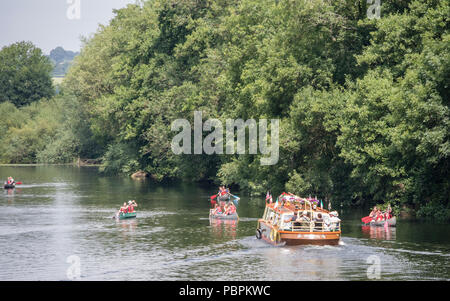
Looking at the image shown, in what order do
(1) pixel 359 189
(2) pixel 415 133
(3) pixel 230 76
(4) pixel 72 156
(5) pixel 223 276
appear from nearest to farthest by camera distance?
(5) pixel 223 276 < (2) pixel 415 133 < (1) pixel 359 189 < (3) pixel 230 76 < (4) pixel 72 156

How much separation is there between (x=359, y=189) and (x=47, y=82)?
152 m

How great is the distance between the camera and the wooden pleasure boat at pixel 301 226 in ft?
134

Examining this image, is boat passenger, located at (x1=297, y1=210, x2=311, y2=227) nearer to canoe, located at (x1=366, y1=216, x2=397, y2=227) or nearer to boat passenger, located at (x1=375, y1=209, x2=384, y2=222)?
canoe, located at (x1=366, y1=216, x2=397, y2=227)

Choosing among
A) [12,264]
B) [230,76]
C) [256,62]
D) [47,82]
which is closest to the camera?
[12,264]

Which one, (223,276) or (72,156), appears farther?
(72,156)

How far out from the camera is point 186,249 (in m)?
42.4

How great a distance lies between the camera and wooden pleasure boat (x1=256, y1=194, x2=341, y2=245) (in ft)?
134

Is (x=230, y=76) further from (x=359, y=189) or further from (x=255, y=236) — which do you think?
(x=255, y=236)

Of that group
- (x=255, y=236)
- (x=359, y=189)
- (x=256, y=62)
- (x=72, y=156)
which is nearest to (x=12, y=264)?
(x=255, y=236)

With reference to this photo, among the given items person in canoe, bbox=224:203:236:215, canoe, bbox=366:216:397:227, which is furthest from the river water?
person in canoe, bbox=224:203:236:215

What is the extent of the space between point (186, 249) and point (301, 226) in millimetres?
7158

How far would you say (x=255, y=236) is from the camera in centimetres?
4741

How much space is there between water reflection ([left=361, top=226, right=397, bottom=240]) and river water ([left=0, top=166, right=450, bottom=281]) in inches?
2.7

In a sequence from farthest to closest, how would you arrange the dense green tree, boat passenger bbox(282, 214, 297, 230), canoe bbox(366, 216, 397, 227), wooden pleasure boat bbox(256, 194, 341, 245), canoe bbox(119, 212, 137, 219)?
the dense green tree, canoe bbox(119, 212, 137, 219), canoe bbox(366, 216, 397, 227), boat passenger bbox(282, 214, 297, 230), wooden pleasure boat bbox(256, 194, 341, 245)
